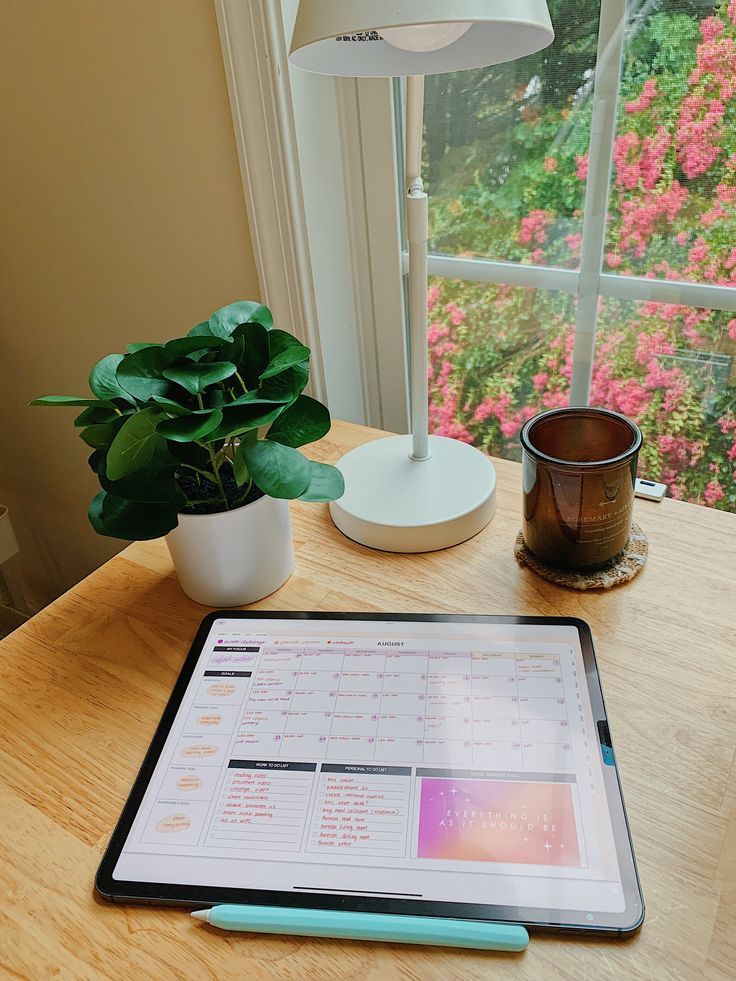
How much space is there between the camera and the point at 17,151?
1094 mm

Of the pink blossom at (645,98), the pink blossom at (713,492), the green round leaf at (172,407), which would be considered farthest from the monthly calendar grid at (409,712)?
the pink blossom at (645,98)

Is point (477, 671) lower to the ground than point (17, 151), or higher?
lower

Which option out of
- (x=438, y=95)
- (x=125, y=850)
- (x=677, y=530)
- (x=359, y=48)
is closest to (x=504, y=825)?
(x=125, y=850)

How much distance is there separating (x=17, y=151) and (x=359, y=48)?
67 cm

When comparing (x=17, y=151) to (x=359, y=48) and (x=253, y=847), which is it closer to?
(x=359, y=48)

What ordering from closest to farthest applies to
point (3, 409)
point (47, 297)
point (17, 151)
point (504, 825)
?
point (504, 825) < point (17, 151) < point (47, 297) < point (3, 409)

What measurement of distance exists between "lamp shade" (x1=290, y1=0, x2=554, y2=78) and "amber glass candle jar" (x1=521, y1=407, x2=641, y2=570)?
30 cm

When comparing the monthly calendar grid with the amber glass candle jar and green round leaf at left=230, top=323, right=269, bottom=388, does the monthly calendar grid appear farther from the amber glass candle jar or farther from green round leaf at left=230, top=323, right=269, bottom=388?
green round leaf at left=230, top=323, right=269, bottom=388

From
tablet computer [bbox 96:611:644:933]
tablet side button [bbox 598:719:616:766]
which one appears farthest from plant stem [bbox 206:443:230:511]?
tablet side button [bbox 598:719:616:766]

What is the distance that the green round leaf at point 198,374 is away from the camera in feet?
1.81

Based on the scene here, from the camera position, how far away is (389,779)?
52 centimetres

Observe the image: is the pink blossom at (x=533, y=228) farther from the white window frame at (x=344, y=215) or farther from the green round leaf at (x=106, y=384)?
the green round leaf at (x=106, y=384)

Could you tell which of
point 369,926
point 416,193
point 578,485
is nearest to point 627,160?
point 416,193

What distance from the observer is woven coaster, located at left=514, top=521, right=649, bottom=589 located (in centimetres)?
67
